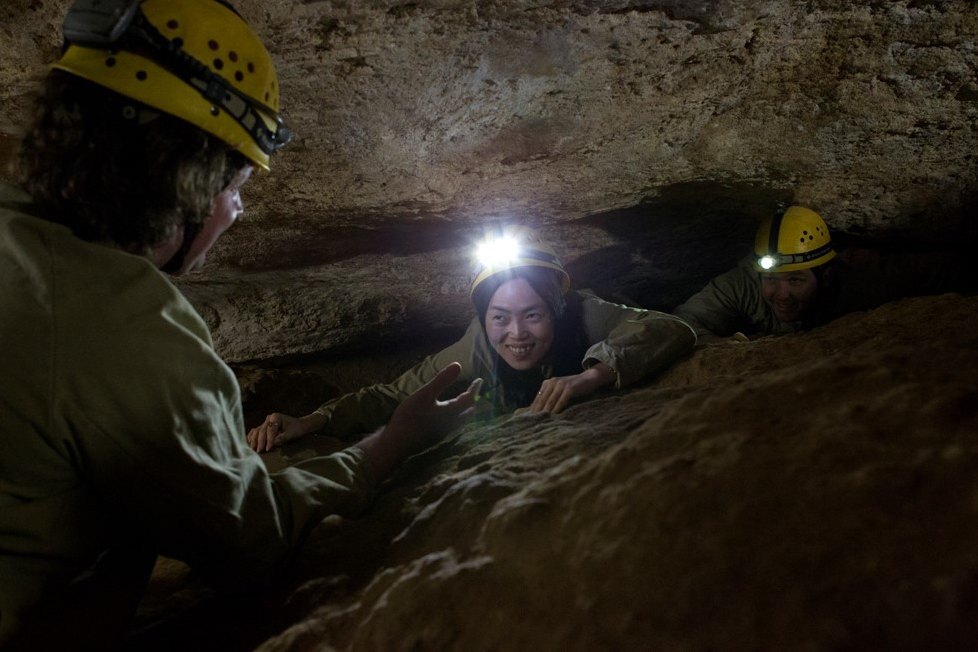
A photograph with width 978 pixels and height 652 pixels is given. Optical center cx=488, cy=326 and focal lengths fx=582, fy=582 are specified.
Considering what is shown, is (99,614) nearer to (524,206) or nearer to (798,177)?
(524,206)

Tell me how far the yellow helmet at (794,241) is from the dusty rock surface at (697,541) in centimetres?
358

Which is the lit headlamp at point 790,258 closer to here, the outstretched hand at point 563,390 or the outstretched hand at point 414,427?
the outstretched hand at point 563,390

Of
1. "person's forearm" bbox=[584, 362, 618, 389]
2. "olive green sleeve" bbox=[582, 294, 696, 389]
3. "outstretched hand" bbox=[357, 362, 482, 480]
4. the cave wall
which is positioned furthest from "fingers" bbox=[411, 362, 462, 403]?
the cave wall

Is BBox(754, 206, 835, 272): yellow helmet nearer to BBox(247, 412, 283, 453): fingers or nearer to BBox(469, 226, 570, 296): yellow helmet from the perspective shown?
BBox(469, 226, 570, 296): yellow helmet

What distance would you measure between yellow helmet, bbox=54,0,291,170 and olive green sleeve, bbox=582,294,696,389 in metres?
2.16

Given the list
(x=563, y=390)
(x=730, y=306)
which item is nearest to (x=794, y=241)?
(x=730, y=306)

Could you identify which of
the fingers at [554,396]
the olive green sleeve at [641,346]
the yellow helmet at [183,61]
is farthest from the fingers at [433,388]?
the yellow helmet at [183,61]

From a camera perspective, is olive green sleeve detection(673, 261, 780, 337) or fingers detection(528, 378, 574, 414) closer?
fingers detection(528, 378, 574, 414)

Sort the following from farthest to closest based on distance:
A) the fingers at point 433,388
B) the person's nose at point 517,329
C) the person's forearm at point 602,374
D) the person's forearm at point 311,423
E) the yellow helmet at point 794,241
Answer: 1. the yellow helmet at point 794,241
2. the person's nose at point 517,329
3. the person's forearm at point 311,423
4. the person's forearm at point 602,374
5. the fingers at point 433,388

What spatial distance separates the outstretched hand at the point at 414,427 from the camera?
2.56 m

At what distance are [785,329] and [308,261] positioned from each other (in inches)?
181

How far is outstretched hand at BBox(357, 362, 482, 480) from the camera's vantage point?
2.56 metres

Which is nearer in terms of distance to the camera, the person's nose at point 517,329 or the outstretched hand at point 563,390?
the outstretched hand at point 563,390

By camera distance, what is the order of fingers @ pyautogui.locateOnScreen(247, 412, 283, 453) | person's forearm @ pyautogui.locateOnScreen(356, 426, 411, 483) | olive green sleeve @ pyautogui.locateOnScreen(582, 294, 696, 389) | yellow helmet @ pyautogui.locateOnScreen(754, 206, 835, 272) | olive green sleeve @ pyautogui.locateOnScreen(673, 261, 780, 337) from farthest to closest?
1. olive green sleeve @ pyautogui.locateOnScreen(673, 261, 780, 337)
2. yellow helmet @ pyautogui.locateOnScreen(754, 206, 835, 272)
3. fingers @ pyautogui.locateOnScreen(247, 412, 283, 453)
4. olive green sleeve @ pyautogui.locateOnScreen(582, 294, 696, 389)
5. person's forearm @ pyautogui.locateOnScreen(356, 426, 411, 483)
